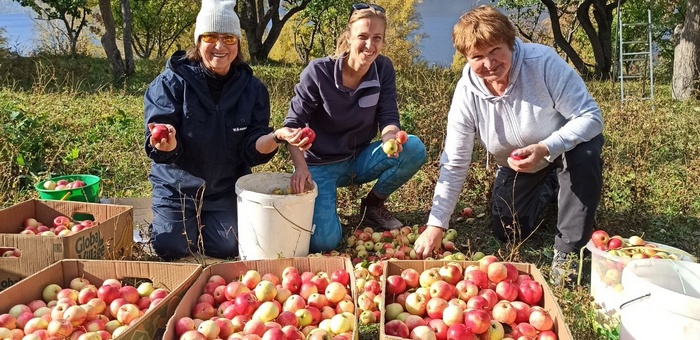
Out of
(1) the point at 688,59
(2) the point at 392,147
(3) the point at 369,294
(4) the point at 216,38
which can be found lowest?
(3) the point at 369,294

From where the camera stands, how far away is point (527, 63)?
10.0 ft

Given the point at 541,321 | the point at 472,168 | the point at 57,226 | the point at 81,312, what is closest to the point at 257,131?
the point at 57,226

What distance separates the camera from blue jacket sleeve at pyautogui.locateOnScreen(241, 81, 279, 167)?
3.43 metres

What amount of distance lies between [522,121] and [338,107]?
47.7 inches

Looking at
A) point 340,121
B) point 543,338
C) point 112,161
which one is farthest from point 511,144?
point 112,161

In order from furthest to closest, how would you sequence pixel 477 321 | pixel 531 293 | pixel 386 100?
pixel 386 100 < pixel 531 293 < pixel 477 321

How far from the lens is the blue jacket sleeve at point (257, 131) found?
343 centimetres

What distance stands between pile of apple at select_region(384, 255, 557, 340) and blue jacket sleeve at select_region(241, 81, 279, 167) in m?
1.38

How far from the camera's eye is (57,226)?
3.17m

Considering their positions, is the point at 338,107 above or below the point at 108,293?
above

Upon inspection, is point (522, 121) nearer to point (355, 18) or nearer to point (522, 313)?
point (355, 18)

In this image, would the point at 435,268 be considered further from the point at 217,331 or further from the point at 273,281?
the point at 217,331

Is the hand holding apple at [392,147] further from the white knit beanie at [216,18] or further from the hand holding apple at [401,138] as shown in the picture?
the white knit beanie at [216,18]

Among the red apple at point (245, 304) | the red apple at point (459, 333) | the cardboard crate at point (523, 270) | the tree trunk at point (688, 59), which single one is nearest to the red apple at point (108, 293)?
the red apple at point (245, 304)
